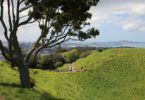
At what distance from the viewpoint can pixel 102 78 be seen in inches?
2415

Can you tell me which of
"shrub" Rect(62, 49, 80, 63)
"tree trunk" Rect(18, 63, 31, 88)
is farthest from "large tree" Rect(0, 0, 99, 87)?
"shrub" Rect(62, 49, 80, 63)

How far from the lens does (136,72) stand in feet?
212

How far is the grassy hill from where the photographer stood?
44875mm

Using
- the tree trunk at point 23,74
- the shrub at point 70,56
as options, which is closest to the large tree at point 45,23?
the tree trunk at point 23,74

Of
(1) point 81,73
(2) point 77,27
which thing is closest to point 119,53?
(1) point 81,73

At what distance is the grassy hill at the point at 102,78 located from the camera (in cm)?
4488

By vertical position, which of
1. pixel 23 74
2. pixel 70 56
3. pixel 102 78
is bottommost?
pixel 102 78

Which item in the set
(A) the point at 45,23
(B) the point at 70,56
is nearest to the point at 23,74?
(A) the point at 45,23

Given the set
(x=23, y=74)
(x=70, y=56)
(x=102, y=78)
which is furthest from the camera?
(x=70, y=56)

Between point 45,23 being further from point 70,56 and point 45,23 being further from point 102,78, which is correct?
point 70,56

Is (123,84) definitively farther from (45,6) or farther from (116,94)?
(45,6)

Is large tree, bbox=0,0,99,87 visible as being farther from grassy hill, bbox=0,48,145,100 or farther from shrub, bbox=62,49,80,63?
shrub, bbox=62,49,80,63

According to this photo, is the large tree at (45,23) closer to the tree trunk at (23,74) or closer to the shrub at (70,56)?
the tree trunk at (23,74)

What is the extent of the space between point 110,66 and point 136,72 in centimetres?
578
